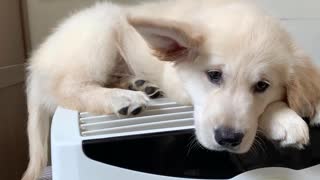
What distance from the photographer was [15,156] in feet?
4.98

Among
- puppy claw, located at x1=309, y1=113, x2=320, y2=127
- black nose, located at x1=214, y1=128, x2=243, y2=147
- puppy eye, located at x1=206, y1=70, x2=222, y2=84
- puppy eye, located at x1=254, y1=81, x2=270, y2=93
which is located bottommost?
puppy claw, located at x1=309, y1=113, x2=320, y2=127

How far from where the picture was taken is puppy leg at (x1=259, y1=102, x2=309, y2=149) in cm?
72

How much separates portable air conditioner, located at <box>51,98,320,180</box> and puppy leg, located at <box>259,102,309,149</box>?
0.05 feet

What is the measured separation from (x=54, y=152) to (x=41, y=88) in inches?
13.7

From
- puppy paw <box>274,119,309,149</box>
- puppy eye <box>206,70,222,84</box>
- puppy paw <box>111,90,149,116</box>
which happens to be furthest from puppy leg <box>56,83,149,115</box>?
puppy paw <box>274,119,309,149</box>

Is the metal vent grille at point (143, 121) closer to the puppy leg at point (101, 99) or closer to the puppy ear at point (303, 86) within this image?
the puppy leg at point (101, 99)

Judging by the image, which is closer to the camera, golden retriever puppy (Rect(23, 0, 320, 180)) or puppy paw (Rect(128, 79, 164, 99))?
golden retriever puppy (Rect(23, 0, 320, 180))

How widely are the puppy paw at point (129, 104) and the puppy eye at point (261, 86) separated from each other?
0.61ft

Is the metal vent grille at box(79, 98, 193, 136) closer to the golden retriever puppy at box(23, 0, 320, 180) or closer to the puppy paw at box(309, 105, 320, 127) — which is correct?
the golden retriever puppy at box(23, 0, 320, 180)

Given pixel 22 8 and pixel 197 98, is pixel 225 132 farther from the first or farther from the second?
pixel 22 8

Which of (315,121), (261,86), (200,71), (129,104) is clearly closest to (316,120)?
(315,121)

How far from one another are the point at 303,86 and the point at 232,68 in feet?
0.46

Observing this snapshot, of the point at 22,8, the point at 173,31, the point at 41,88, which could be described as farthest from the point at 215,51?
the point at 22,8

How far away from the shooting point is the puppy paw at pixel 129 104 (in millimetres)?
786
